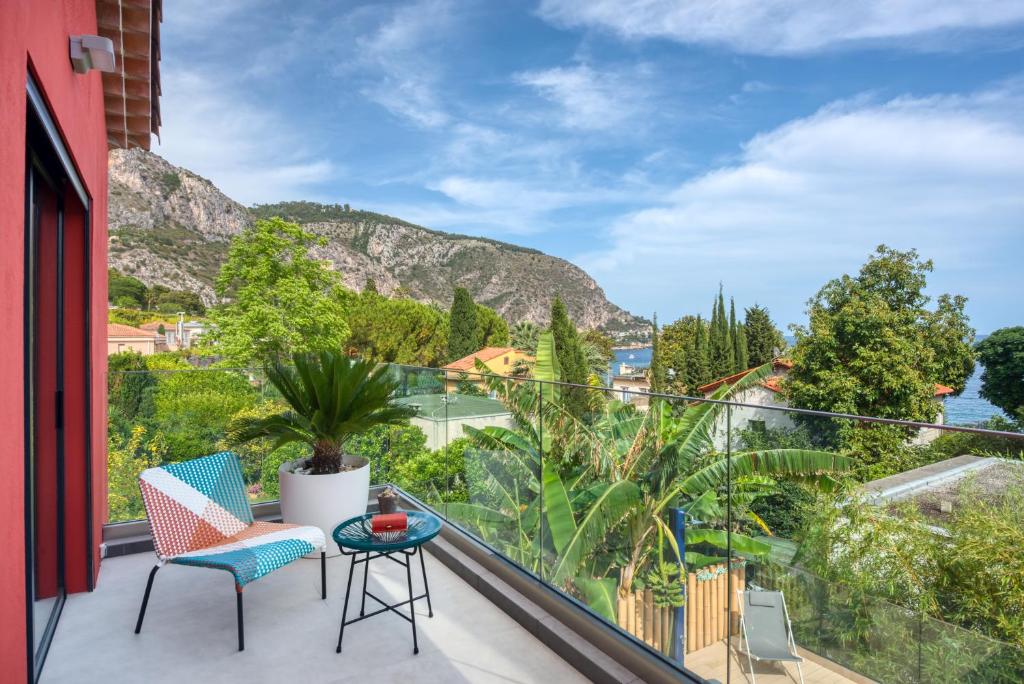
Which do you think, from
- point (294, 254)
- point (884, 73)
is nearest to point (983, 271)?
point (884, 73)

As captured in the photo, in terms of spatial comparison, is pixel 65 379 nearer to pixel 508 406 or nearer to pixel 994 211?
pixel 508 406

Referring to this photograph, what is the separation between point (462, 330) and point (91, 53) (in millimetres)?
33651

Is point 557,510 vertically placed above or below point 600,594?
above

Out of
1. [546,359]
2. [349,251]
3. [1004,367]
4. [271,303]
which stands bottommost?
[1004,367]

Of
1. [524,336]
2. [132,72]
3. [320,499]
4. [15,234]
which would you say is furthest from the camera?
[524,336]

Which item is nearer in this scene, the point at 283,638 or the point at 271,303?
the point at 283,638

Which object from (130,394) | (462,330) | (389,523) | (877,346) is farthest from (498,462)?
(462,330)

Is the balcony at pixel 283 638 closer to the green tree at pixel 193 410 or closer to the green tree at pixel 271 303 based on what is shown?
the green tree at pixel 193 410

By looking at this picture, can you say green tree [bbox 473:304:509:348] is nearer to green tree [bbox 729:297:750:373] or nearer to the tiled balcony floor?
green tree [bbox 729:297:750:373]

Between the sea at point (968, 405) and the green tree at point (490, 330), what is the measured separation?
19059 mm

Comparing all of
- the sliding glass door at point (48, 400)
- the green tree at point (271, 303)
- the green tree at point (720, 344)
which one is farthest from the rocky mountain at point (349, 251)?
the sliding glass door at point (48, 400)

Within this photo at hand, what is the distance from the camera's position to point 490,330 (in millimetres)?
39375

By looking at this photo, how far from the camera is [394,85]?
47062 millimetres

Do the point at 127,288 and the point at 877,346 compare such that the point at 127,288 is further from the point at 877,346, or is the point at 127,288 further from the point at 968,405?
the point at 968,405
